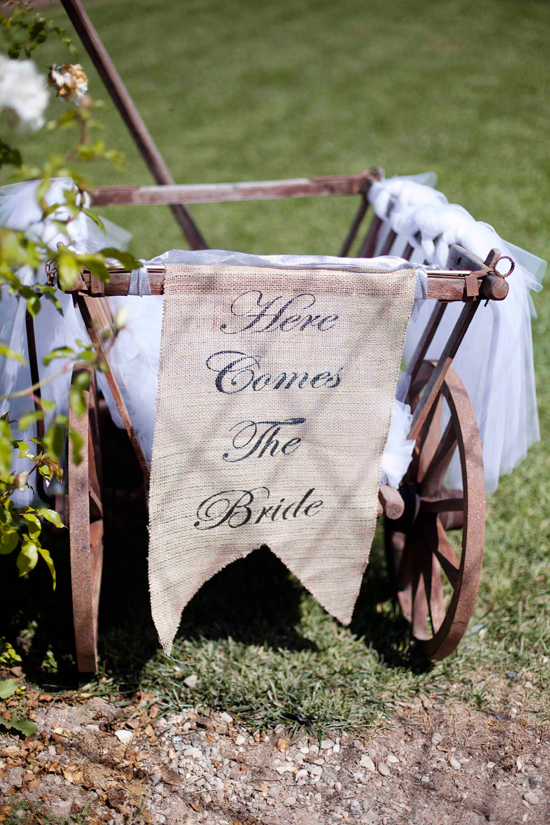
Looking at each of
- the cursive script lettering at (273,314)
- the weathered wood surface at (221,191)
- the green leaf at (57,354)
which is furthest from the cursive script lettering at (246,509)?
the weathered wood surface at (221,191)

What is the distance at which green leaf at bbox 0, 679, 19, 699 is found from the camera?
186 cm

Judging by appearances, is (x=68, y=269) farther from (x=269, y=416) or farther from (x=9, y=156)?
(x=269, y=416)

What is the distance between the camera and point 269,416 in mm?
1714

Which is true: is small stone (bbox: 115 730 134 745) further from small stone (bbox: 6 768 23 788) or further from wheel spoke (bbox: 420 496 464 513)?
wheel spoke (bbox: 420 496 464 513)

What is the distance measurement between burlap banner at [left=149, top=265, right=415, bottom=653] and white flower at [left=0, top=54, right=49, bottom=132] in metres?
0.44

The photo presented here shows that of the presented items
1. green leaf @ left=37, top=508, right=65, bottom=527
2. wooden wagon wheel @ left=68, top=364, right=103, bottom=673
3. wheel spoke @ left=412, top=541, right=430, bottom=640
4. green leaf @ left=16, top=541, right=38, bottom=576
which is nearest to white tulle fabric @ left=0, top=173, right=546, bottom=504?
wooden wagon wheel @ left=68, top=364, right=103, bottom=673

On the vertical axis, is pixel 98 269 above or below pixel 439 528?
above

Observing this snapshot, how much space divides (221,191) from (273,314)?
1472 mm

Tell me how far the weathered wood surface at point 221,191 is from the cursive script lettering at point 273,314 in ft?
4.35

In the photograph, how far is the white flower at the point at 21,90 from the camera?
1.25m

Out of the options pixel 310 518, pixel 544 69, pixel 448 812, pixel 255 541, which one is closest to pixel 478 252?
pixel 310 518

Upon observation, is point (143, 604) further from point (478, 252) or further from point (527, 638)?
point (478, 252)

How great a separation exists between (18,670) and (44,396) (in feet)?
2.76

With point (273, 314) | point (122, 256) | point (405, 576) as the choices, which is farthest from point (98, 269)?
point (405, 576)
